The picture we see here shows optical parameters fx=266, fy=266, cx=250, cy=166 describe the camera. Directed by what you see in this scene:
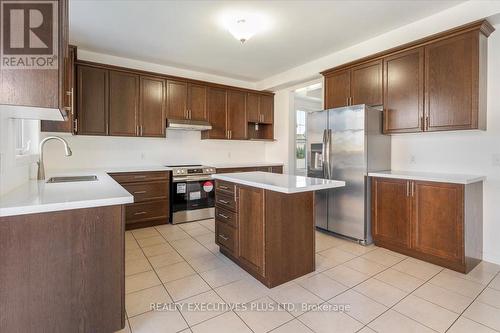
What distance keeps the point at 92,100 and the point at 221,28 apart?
2146mm

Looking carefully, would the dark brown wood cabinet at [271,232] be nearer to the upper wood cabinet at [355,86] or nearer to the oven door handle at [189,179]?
the oven door handle at [189,179]

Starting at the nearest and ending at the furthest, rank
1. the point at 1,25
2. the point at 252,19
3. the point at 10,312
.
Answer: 1. the point at 1,25
2. the point at 10,312
3. the point at 252,19

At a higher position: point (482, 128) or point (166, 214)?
point (482, 128)

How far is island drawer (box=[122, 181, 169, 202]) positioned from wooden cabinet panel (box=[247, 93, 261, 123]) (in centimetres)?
224

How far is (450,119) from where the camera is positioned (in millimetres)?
2787

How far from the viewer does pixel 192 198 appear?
433 centimetres

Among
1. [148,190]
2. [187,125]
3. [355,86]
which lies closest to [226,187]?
[148,190]

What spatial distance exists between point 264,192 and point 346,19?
7.42ft

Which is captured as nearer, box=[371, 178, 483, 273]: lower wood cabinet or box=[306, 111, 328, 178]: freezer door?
box=[371, 178, 483, 273]: lower wood cabinet

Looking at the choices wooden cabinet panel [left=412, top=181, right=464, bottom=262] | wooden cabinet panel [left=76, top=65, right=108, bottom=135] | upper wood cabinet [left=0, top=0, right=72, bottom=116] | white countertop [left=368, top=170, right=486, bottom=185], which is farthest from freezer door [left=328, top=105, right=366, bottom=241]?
wooden cabinet panel [left=76, top=65, right=108, bottom=135]

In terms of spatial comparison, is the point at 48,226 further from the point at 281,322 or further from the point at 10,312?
the point at 281,322

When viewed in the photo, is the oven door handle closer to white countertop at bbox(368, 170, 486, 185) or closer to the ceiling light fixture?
the ceiling light fixture

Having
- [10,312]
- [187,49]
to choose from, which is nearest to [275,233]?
[10,312]

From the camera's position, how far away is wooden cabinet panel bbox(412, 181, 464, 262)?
2562mm
